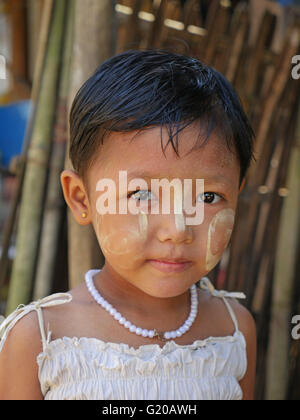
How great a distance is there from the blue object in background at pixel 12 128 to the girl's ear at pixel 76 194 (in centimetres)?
278

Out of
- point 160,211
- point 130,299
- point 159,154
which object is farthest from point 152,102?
point 130,299

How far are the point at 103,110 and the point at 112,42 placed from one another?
1.29ft

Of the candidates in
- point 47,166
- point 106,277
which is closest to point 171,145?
point 106,277

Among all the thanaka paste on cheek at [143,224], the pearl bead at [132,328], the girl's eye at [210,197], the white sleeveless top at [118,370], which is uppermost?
the girl's eye at [210,197]

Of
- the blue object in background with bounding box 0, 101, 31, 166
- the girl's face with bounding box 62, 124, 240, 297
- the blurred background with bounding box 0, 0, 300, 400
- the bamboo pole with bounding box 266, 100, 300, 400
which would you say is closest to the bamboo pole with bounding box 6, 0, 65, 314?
the blurred background with bounding box 0, 0, 300, 400

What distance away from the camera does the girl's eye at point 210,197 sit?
0.98 meters

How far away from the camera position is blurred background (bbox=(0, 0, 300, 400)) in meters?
1.33

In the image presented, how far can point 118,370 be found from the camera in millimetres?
1003

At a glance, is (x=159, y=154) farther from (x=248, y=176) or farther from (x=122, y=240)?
(x=248, y=176)

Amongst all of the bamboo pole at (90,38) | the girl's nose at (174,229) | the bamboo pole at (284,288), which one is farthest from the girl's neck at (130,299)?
the bamboo pole at (284,288)

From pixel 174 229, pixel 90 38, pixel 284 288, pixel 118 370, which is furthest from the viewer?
pixel 284 288

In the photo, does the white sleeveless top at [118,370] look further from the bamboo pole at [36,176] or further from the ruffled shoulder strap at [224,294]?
the bamboo pole at [36,176]

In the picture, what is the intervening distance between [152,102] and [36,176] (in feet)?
2.00

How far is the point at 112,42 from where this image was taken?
4.14ft
